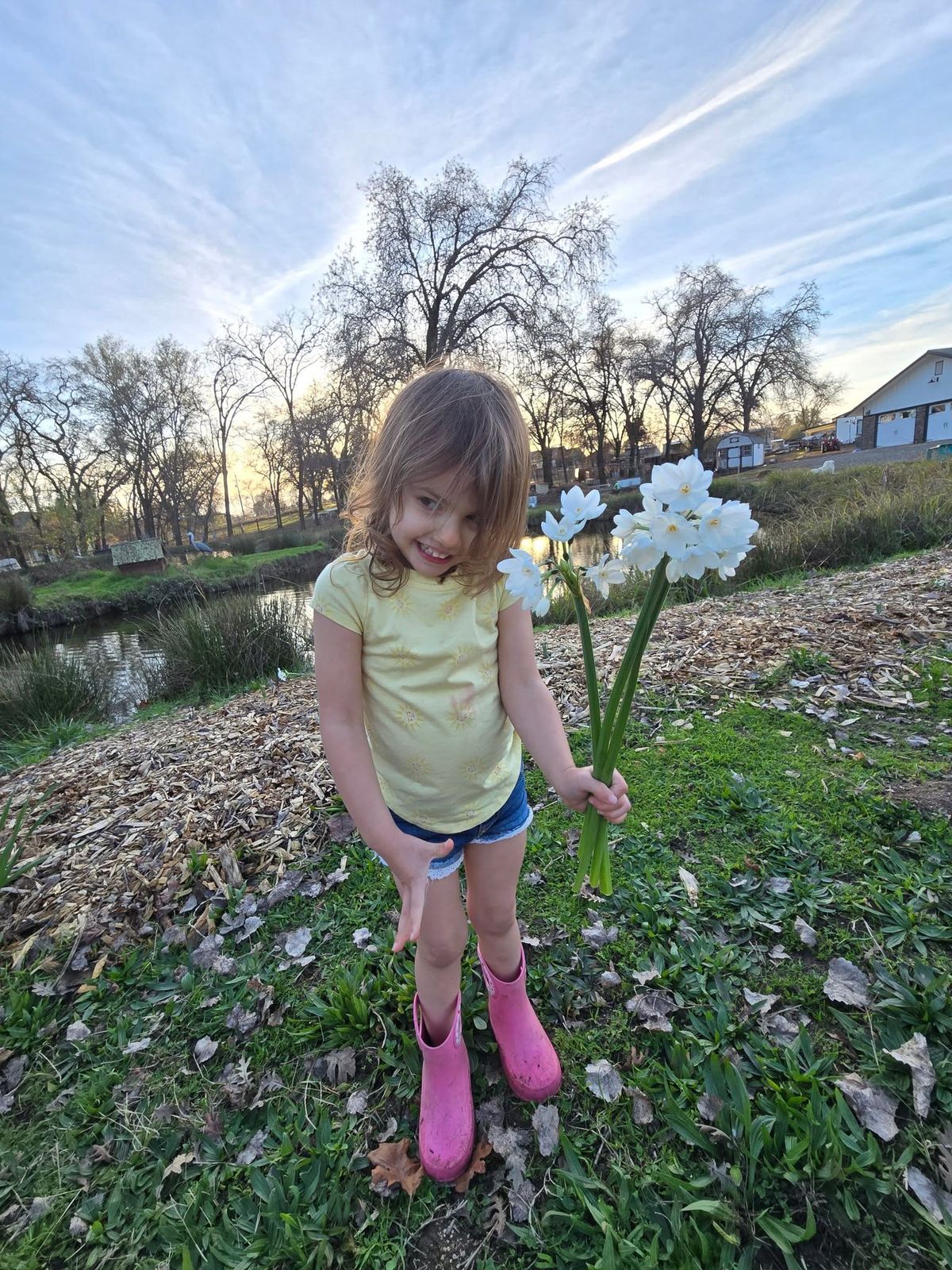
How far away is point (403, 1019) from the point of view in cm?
190

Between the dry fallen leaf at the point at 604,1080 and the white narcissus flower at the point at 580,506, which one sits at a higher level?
the white narcissus flower at the point at 580,506

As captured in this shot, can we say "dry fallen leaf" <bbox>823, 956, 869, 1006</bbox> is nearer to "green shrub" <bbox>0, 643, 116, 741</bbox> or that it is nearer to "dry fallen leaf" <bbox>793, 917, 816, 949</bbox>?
"dry fallen leaf" <bbox>793, 917, 816, 949</bbox>

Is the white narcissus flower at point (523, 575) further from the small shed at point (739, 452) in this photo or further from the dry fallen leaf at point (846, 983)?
the small shed at point (739, 452)

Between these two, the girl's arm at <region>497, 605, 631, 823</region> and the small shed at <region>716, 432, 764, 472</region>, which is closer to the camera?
the girl's arm at <region>497, 605, 631, 823</region>

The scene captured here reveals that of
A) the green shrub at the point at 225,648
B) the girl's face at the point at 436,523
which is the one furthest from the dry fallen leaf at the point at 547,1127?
the green shrub at the point at 225,648

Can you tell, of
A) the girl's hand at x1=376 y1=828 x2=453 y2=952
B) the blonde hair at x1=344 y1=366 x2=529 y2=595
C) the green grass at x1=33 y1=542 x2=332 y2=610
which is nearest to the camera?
the girl's hand at x1=376 y1=828 x2=453 y2=952

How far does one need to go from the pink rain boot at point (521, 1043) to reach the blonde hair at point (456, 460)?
1.24 m

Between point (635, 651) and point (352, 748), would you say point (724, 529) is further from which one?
point (352, 748)

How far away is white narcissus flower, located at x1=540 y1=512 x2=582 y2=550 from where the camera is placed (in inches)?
40.2

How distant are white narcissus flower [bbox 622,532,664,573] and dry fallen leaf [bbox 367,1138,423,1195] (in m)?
1.71

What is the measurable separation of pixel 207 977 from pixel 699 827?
215cm

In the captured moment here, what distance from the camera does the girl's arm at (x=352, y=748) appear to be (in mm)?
1257

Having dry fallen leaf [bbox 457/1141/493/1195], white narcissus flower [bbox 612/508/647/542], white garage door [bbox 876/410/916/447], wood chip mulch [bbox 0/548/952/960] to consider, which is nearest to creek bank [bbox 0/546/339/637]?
wood chip mulch [bbox 0/548/952/960]

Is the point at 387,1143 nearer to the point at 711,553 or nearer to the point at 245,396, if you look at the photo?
the point at 711,553
